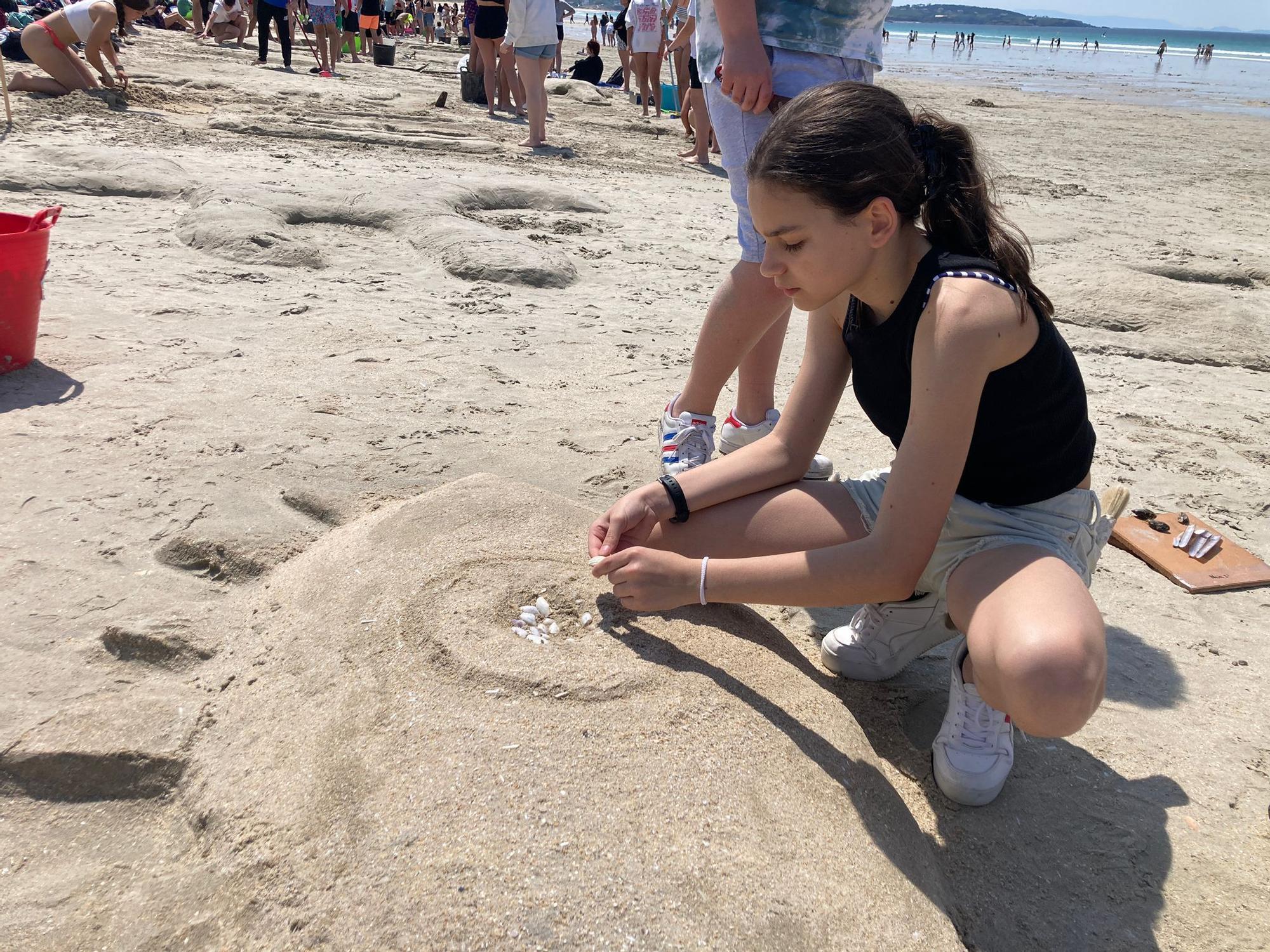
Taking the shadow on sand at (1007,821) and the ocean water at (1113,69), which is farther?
the ocean water at (1113,69)

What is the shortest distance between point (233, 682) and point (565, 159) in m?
6.39

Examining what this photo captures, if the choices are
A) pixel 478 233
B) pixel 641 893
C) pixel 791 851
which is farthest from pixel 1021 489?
pixel 478 233

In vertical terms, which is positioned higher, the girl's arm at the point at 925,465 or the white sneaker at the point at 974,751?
the girl's arm at the point at 925,465

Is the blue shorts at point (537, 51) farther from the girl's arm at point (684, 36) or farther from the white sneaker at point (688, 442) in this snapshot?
the white sneaker at point (688, 442)

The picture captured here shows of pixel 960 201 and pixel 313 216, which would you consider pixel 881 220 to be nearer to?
pixel 960 201

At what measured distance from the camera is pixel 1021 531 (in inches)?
68.6

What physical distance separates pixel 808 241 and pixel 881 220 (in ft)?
0.44

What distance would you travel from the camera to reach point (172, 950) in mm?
1336

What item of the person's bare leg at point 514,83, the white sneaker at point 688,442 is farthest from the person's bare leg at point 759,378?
the person's bare leg at point 514,83

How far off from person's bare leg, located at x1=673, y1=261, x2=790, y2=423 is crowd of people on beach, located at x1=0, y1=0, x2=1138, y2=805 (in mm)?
408

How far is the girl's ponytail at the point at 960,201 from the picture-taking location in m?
1.63

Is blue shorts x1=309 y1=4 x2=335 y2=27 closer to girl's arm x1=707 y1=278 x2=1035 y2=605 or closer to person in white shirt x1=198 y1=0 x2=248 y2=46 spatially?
person in white shirt x1=198 y1=0 x2=248 y2=46

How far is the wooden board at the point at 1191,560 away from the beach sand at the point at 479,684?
0.04m

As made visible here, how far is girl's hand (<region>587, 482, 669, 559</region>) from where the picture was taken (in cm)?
191
